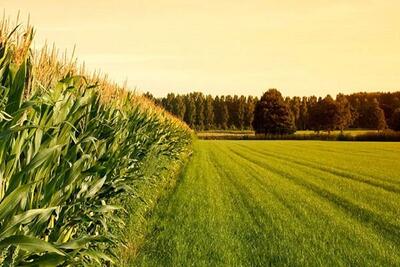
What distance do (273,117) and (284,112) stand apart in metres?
2.86

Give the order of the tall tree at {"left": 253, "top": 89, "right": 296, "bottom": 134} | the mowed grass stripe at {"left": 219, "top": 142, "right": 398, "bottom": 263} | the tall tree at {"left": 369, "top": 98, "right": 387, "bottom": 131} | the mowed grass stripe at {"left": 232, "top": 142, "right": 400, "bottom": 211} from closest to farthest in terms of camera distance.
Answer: the mowed grass stripe at {"left": 219, "top": 142, "right": 398, "bottom": 263}, the mowed grass stripe at {"left": 232, "top": 142, "right": 400, "bottom": 211}, the tall tree at {"left": 253, "top": 89, "right": 296, "bottom": 134}, the tall tree at {"left": 369, "top": 98, "right": 387, "bottom": 131}

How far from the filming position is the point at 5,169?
313cm

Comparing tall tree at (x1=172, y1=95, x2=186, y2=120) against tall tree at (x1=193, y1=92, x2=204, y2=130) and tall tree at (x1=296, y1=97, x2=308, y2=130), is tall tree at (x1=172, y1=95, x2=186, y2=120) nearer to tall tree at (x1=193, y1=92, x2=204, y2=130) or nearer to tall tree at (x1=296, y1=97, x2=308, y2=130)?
tall tree at (x1=193, y1=92, x2=204, y2=130)

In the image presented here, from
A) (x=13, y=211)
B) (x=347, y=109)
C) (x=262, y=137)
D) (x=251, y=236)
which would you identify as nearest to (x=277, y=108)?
(x=262, y=137)

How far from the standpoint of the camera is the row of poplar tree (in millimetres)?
117062

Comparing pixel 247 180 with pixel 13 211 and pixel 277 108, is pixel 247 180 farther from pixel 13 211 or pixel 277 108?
pixel 277 108

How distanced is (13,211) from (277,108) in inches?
4414

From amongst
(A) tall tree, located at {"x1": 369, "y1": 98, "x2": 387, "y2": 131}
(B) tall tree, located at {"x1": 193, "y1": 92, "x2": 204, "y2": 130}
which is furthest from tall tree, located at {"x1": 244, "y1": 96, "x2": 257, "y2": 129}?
(A) tall tree, located at {"x1": 369, "y1": 98, "x2": 387, "y2": 131}

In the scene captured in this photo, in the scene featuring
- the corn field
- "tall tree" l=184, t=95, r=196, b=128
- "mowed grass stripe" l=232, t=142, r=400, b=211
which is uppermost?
"tall tree" l=184, t=95, r=196, b=128

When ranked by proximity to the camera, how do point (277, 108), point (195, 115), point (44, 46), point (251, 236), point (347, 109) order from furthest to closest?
point (195, 115), point (347, 109), point (277, 108), point (251, 236), point (44, 46)

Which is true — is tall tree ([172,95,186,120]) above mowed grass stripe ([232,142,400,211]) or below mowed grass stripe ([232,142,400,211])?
above

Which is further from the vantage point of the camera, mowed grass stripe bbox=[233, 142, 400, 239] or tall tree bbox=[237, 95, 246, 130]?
tall tree bbox=[237, 95, 246, 130]

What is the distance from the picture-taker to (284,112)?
369 feet

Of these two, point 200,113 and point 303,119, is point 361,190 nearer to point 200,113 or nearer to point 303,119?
point 200,113
